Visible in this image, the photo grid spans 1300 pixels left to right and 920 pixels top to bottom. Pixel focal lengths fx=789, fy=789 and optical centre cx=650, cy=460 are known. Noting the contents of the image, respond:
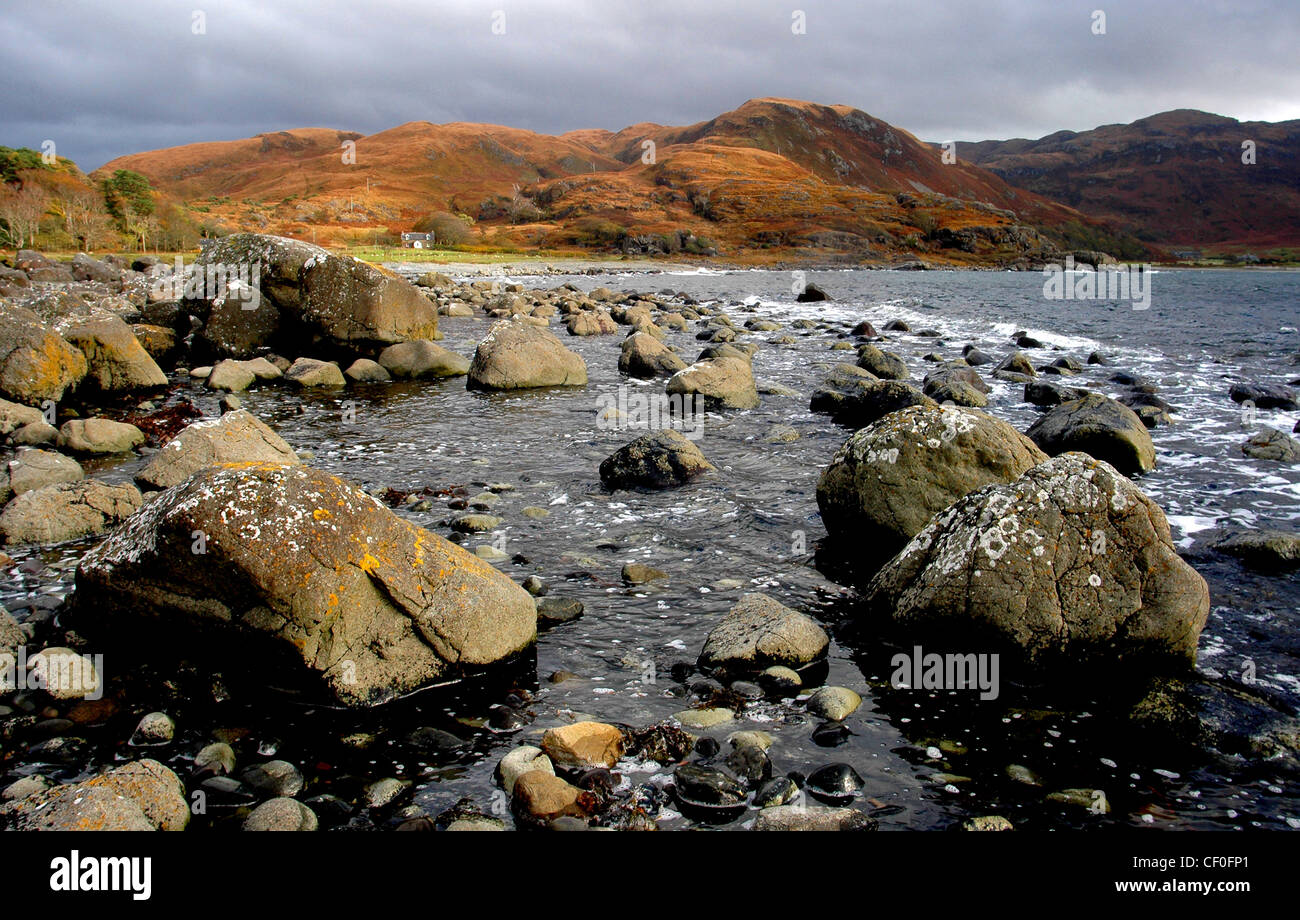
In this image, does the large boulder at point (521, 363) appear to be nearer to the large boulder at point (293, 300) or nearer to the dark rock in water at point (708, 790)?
the large boulder at point (293, 300)

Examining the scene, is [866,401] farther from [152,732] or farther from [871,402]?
[152,732]

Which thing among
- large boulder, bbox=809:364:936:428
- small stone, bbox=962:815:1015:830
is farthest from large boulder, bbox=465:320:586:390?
small stone, bbox=962:815:1015:830

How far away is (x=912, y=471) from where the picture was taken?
10836 millimetres

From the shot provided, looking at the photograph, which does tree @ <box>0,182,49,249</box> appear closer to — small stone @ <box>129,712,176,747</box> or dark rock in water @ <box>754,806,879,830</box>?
small stone @ <box>129,712,176,747</box>

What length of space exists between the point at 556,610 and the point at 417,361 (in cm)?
1713

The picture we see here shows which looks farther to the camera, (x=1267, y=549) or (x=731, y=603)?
(x=1267, y=549)

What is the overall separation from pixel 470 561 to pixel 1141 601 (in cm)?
654

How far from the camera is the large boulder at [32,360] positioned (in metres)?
17.0

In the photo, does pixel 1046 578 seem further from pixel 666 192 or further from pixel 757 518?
pixel 666 192

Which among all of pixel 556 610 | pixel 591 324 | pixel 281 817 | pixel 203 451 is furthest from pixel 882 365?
pixel 281 817

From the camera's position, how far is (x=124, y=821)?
4.93 metres

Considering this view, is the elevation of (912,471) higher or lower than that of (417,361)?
lower

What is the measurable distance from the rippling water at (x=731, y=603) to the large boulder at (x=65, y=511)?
57 cm
